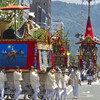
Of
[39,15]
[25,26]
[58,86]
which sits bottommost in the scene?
[58,86]

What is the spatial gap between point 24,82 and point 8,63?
4.57ft

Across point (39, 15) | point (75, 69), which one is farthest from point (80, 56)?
point (39, 15)

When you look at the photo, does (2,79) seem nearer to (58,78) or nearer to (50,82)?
(50,82)

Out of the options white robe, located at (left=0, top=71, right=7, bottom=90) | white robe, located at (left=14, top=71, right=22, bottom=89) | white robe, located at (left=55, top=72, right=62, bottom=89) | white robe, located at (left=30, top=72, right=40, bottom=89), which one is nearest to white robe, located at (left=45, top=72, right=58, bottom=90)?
white robe, located at (left=30, top=72, right=40, bottom=89)

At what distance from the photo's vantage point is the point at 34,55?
20.9m

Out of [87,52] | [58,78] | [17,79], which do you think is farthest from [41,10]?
[17,79]

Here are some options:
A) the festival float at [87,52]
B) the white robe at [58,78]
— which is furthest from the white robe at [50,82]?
the festival float at [87,52]

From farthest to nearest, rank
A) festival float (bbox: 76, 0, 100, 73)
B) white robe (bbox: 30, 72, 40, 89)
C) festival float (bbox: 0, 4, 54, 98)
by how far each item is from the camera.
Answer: festival float (bbox: 76, 0, 100, 73) → festival float (bbox: 0, 4, 54, 98) → white robe (bbox: 30, 72, 40, 89)

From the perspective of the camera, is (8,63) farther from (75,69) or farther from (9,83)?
(75,69)

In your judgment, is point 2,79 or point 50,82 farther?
point 2,79

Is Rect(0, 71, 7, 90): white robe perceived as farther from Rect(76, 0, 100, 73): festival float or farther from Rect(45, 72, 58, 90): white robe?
Rect(76, 0, 100, 73): festival float

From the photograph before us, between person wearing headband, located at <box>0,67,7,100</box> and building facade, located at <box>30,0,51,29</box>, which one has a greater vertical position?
building facade, located at <box>30,0,51,29</box>

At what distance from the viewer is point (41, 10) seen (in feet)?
567

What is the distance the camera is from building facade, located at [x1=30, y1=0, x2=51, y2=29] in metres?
170
